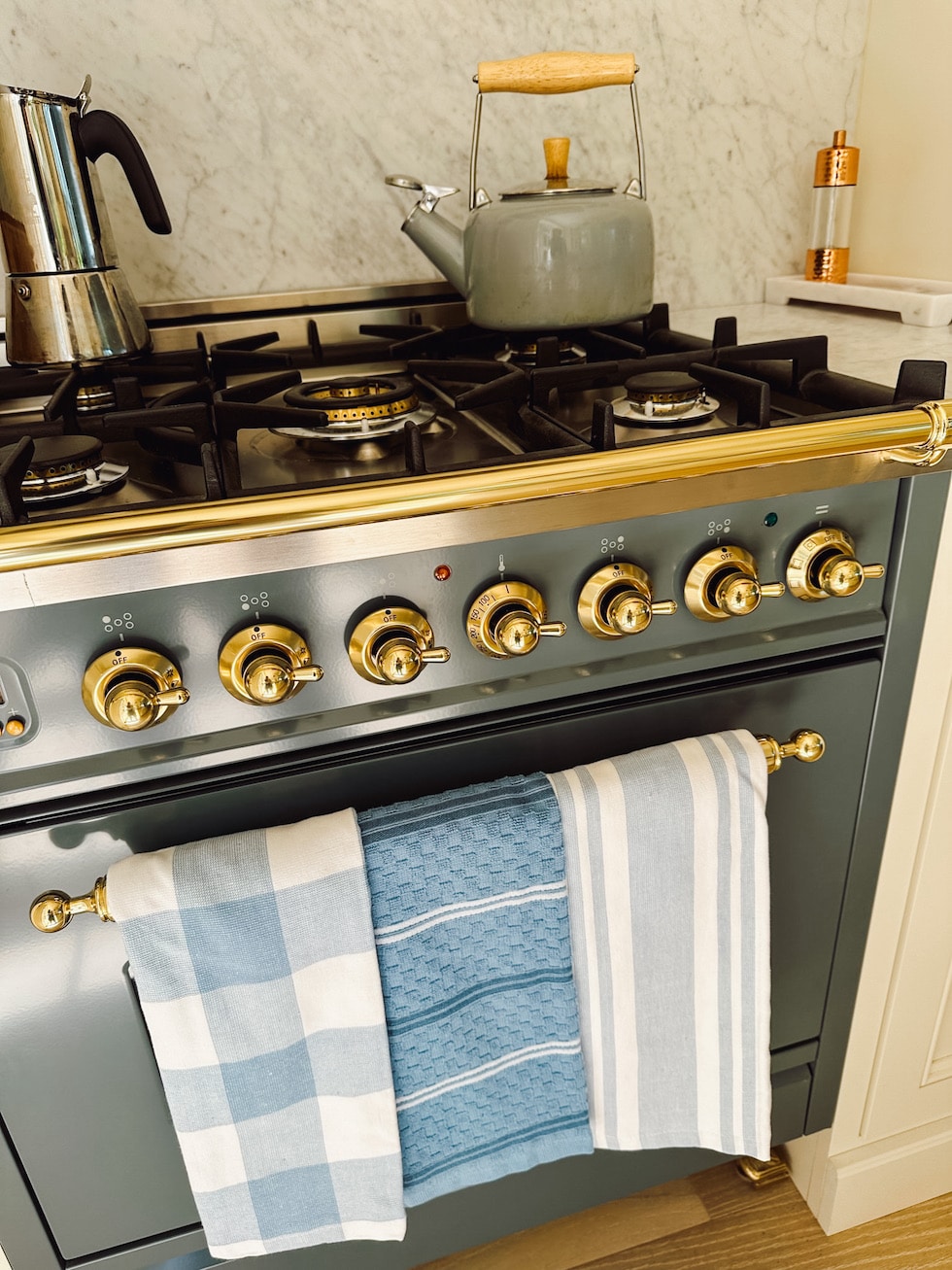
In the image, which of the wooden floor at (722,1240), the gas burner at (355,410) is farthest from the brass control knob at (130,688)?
the wooden floor at (722,1240)

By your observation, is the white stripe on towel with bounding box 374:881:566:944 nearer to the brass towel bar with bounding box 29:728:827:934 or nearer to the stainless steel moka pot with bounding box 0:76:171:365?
the brass towel bar with bounding box 29:728:827:934

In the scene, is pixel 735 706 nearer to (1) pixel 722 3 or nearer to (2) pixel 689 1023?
(2) pixel 689 1023

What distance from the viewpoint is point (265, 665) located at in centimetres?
57

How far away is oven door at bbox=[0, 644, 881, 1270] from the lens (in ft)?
2.11

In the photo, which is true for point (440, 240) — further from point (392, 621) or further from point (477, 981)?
point (477, 981)

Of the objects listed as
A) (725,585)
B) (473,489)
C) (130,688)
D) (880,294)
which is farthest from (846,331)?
(130,688)

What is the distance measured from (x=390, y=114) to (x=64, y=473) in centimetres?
71

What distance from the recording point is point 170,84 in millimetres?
Result: 982

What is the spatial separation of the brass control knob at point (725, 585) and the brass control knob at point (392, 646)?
20 cm

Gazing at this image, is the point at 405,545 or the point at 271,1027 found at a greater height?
the point at 405,545

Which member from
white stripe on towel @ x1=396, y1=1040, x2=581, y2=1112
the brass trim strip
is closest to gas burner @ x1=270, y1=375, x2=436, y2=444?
the brass trim strip

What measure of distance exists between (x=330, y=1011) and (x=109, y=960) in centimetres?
17

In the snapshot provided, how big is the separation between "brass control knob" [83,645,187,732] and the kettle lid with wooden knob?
60 cm

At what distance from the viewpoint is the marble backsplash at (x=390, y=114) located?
975mm
